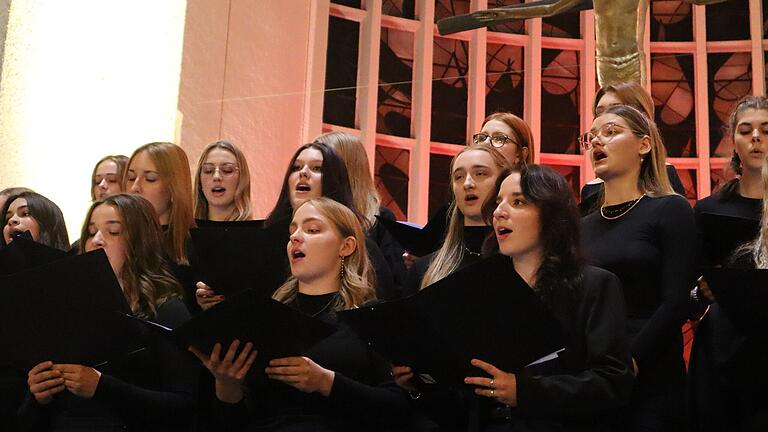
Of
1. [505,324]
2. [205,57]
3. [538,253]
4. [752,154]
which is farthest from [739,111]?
[205,57]

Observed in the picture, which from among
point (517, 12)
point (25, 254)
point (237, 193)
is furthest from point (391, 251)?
point (517, 12)

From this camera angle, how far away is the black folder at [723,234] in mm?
2535

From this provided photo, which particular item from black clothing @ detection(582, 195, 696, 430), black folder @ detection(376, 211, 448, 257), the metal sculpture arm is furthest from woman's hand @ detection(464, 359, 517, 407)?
the metal sculpture arm

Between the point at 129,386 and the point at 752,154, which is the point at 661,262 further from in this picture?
the point at 129,386

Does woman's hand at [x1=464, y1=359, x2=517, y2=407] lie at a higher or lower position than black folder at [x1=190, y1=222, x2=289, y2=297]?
lower

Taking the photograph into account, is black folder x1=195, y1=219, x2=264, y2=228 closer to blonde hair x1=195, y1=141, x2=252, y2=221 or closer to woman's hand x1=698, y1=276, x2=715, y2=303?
blonde hair x1=195, y1=141, x2=252, y2=221

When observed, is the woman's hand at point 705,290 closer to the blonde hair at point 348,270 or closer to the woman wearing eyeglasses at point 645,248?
the woman wearing eyeglasses at point 645,248

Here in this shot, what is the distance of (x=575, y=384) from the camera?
204 cm

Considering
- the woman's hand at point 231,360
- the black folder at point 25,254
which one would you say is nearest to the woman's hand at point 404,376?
the woman's hand at point 231,360

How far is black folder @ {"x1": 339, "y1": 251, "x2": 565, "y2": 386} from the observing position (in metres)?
1.92

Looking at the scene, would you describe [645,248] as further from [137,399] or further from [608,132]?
[137,399]

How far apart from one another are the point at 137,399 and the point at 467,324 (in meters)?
0.89

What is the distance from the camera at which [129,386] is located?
2.42 meters

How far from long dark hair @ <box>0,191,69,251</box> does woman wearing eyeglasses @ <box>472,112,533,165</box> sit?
1.37 m
